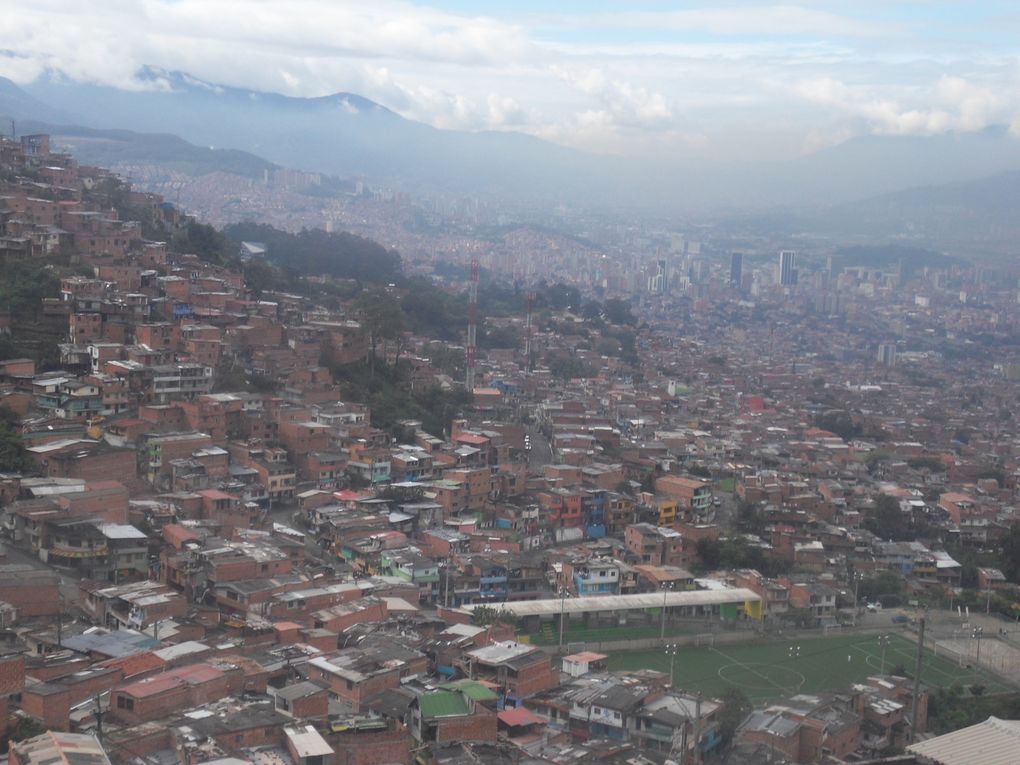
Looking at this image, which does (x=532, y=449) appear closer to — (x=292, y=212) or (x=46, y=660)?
(x=46, y=660)

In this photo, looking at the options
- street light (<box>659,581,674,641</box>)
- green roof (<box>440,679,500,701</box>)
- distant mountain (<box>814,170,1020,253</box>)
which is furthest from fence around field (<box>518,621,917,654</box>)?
distant mountain (<box>814,170,1020,253</box>)

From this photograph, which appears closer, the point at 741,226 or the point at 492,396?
the point at 492,396

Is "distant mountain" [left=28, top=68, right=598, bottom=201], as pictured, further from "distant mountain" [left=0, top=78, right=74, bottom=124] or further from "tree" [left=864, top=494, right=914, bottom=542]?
"tree" [left=864, top=494, right=914, bottom=542]

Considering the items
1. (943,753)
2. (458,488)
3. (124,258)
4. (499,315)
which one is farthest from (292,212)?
(943,753)

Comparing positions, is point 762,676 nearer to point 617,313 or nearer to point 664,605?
point 664,605

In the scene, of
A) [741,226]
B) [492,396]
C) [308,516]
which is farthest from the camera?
[741,226]

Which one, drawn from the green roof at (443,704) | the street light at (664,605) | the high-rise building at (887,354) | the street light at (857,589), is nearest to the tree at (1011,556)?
the street light at (857,589)

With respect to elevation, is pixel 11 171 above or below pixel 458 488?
above

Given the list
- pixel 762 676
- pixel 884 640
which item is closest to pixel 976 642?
pixel 884 640
